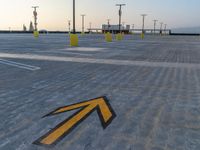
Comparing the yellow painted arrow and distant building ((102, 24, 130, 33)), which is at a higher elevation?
distant building ((102, 24, 130, 33))

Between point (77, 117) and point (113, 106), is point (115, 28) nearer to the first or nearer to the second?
point (113, 106)

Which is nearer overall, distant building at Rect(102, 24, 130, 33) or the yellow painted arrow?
the yellow painted arrow

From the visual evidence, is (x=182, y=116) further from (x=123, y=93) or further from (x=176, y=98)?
(x=123, y=93)

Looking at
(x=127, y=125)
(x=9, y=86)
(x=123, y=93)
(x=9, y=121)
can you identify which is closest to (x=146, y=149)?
(x=127, y=125)

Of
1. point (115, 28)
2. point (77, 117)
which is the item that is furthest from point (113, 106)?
point (115, 28)

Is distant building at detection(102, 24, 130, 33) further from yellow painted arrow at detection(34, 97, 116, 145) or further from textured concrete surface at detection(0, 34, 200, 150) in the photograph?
yellow painted arrow at detection(34, 97, 116, 145)

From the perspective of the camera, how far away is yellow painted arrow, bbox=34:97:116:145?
3303 millimetres

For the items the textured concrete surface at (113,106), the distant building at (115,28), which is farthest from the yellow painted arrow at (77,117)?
the distant building at (115,28)

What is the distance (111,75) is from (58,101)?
3.44 metres

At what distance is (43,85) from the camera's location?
6555 mm

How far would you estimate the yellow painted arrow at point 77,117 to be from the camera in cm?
330

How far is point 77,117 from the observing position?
13.6 ft

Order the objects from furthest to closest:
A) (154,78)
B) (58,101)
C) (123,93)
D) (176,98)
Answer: (154,78) → (123,93) → (176,98) → (58,101)

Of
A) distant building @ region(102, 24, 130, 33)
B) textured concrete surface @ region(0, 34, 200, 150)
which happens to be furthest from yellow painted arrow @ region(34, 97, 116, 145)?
distant building @ region(102, 24, 130, 33)
